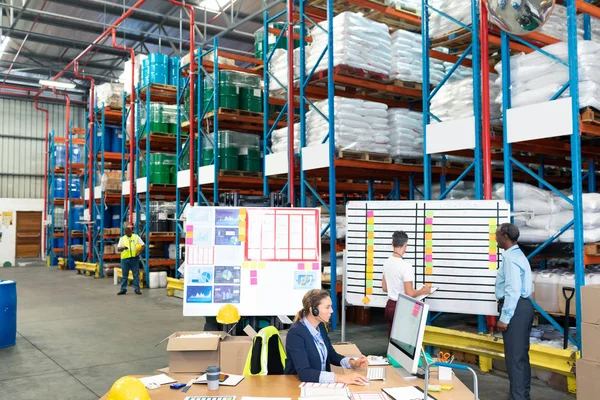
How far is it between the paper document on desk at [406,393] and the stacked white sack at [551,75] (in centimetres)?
393

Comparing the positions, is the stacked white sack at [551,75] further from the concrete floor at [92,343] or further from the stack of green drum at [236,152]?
the stack of green drum at [236,152]

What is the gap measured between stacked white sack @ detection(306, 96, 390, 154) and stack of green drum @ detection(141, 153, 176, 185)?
657 cm

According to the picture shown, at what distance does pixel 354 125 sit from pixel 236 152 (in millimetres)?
3631

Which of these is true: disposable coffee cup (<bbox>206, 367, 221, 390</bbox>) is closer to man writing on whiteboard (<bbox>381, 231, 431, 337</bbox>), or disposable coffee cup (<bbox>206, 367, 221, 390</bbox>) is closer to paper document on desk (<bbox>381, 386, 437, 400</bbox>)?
paper document on desk (<bbox>381, 386, 437, 400</bbox>)

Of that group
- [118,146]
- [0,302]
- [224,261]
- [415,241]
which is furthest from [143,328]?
[118,146]

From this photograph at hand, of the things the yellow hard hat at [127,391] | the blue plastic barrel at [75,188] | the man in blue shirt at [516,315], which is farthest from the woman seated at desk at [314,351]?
the blue plastic barrel at [75,188]

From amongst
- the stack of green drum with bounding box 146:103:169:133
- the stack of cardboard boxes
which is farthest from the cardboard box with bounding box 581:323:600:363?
the stack of green drum with bounding box 146:103:169:133

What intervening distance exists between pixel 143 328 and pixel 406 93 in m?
6.08

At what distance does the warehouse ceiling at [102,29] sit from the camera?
16.1 metres

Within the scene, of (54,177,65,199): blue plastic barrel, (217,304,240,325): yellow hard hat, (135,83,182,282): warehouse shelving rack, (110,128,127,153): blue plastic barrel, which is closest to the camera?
(217,304,240,325): yellow hard hat

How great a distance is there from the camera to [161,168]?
564 inches

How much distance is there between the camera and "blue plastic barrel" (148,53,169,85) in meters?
14.3

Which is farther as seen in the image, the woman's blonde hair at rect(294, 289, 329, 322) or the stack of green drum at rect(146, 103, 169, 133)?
the stack of green drum at rect(146, 103, 169, 133)

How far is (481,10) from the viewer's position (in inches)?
261
